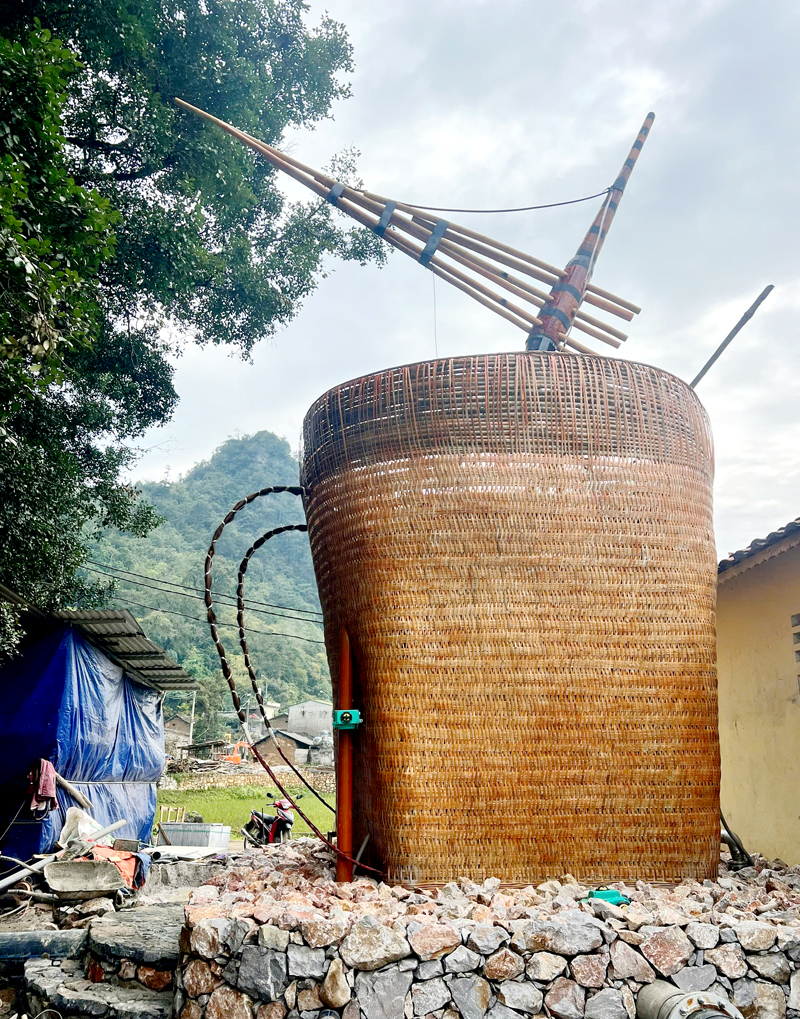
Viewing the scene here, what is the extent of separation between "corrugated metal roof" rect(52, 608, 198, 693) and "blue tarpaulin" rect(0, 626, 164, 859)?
16 cm

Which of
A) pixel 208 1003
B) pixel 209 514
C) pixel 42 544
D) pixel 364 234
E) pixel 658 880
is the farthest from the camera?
pixel 209 514

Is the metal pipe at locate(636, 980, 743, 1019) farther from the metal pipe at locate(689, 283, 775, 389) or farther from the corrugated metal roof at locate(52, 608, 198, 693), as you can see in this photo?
the corrugated metal roof at locate(52, 608, 198, 693)

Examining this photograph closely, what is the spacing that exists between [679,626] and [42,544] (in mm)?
5280

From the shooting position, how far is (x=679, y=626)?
401cm

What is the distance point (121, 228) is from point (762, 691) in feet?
22.2

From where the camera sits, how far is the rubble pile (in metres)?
2.95

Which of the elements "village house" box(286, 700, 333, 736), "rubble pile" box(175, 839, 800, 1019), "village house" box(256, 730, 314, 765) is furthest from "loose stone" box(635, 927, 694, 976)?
"village house" box(286, 700, 333, 736)

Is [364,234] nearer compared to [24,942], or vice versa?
[24,942]

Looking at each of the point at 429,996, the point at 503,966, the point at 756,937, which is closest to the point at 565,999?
the point at 503,966

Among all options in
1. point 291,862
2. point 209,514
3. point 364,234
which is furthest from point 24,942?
point 209,514

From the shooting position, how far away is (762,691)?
5.39m

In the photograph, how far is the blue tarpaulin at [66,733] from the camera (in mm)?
7871

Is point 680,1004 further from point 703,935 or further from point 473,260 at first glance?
point 473,260

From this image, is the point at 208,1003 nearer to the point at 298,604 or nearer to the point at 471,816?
the point at 471,816
